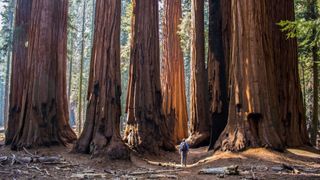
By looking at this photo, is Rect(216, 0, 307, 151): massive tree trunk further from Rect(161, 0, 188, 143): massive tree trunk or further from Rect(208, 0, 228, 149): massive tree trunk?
Rect(161, 0, 188, 143): massive tree trunk

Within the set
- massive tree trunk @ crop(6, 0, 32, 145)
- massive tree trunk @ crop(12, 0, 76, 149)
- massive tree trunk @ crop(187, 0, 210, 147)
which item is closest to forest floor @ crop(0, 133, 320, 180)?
massive tree trunk @ crop(12, 0, 76, 149)

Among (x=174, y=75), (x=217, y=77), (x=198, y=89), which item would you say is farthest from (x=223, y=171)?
(x=174, y=75)

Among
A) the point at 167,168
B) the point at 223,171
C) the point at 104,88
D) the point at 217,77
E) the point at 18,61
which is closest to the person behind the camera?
the point at 223,171

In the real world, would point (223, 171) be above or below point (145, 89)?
below

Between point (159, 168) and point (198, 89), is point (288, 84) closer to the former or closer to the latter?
point (198, 89)

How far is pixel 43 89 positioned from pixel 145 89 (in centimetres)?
402

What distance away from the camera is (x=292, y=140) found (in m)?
13.0

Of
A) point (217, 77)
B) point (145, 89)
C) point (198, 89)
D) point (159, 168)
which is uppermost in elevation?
point (217, 77)

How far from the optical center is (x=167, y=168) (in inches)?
424

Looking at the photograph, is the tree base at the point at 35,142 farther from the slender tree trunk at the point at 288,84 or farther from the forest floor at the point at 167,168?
the slender tree trunk at the point at 288,84

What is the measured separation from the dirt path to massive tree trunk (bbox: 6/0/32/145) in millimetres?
3241

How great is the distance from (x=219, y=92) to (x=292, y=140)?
11.2 feet

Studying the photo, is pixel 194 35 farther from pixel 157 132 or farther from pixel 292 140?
pixel 292 140

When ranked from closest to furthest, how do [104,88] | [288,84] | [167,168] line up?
[167,168] < [104,88] < [288,84]
